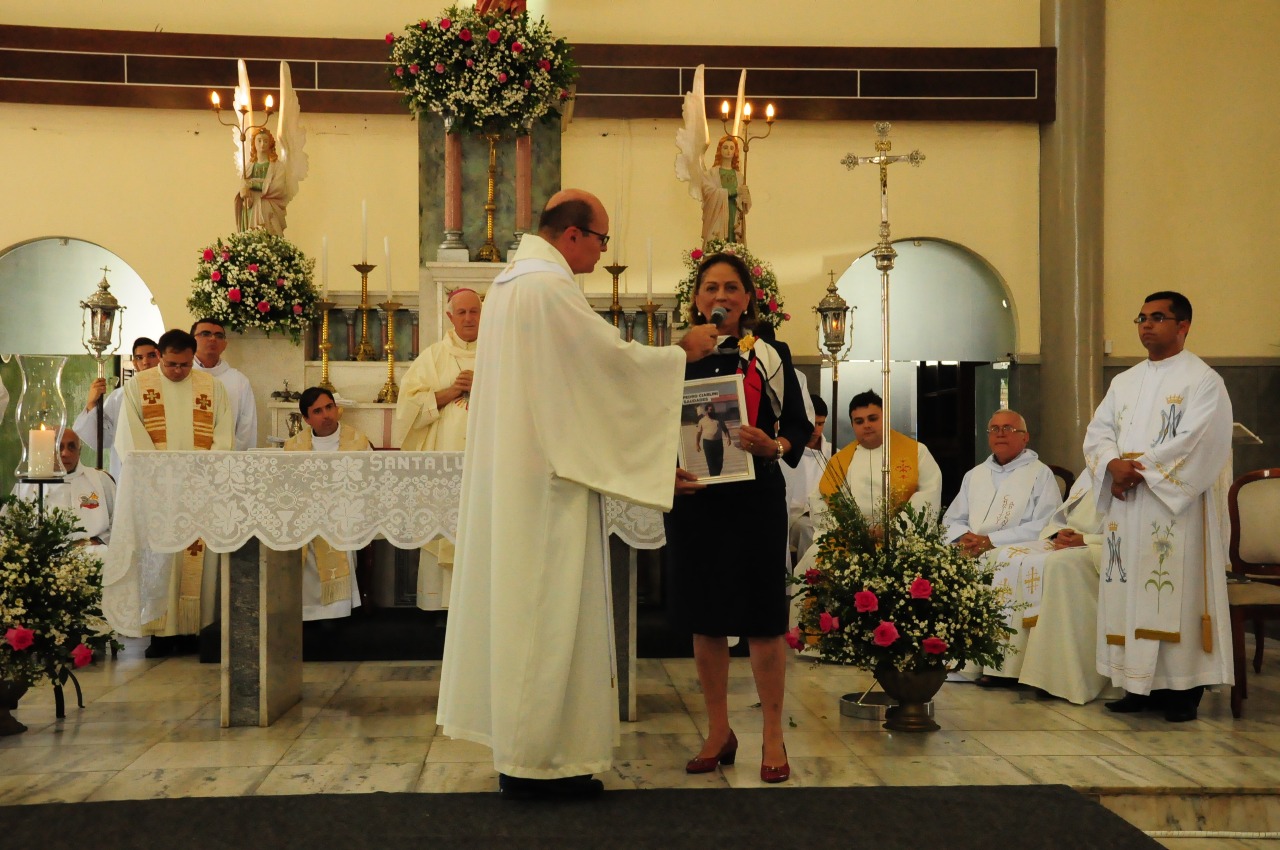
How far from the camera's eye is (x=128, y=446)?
6.29 m

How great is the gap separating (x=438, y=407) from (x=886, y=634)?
2.73 m

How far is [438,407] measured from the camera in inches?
240

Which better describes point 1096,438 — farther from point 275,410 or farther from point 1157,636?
point 275,410

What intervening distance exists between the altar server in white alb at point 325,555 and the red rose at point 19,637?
1810mm

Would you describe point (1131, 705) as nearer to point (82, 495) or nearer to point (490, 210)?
point (490, 210)

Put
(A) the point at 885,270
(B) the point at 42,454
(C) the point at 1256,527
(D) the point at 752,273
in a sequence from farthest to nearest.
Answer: (D) the point at 752,273 → (C) the point at 1256,527 → (A) the point at 885,270 → (B) the point at 42,454

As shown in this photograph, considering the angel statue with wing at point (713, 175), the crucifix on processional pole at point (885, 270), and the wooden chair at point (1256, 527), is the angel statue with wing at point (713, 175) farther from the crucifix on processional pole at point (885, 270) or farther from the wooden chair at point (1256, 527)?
the wooden chair at point (1256, 527)

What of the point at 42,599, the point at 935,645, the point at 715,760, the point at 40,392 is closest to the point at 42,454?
the point at 42,599

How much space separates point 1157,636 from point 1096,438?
3.08 ft

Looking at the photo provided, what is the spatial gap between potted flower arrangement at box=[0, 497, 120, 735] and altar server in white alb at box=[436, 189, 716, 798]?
74.0 inches

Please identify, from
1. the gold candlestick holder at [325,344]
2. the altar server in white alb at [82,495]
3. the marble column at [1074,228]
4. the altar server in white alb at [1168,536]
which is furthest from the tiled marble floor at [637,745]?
the marble column at [1074,228]

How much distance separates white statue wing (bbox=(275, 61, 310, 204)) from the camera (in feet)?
24.2

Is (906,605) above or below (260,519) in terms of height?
below

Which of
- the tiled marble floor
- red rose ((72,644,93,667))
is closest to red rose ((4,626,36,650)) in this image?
red rose ((72,644,93,667))
